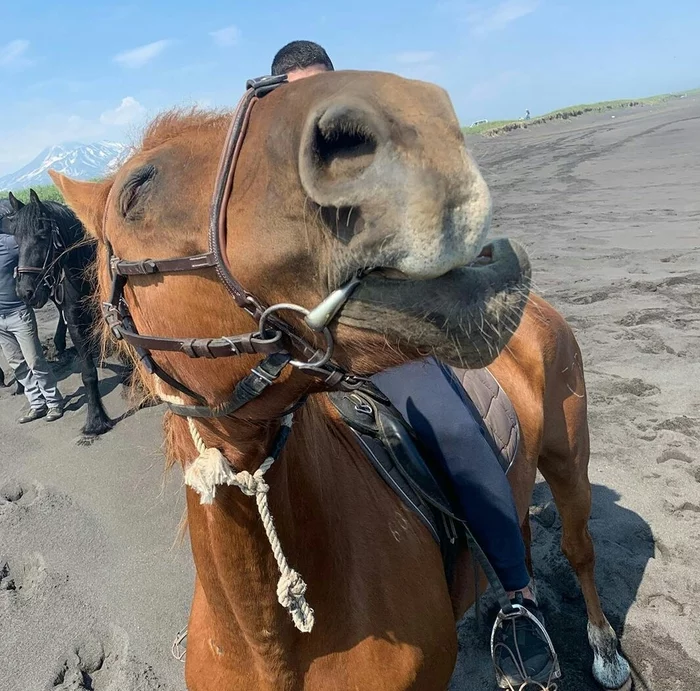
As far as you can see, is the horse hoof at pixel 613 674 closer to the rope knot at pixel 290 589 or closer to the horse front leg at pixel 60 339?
the rope knot at pixel 290 589

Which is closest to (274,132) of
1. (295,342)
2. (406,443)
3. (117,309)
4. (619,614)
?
(295,342)

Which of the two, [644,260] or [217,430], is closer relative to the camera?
[217,430]

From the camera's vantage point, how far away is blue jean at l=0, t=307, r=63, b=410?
6625mm

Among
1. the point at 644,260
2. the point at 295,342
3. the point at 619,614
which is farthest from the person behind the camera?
the point at 644,260

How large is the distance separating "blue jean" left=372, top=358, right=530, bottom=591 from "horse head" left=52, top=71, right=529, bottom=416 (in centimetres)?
111

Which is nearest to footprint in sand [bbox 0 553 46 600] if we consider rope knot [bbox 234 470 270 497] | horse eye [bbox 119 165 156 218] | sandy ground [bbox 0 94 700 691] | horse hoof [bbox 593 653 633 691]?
sandy ground [bbox 0 94 700 691]

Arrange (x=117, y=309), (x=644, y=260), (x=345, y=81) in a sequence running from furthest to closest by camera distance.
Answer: (x=644, y=260) < (x=117, y=309) < (x=345, y=81)

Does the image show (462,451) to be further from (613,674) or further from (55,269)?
(55,269)

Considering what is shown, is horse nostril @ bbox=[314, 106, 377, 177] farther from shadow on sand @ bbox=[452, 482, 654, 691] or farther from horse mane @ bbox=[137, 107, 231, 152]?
shadow on sand @ bbox=[452, 482, 654, 691]

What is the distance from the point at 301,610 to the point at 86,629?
276 centimetres

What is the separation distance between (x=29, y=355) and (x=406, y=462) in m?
6.04

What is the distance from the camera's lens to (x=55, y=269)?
6.25 meters

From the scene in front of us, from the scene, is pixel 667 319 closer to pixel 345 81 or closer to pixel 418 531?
pixel 418 531

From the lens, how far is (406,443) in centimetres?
203
